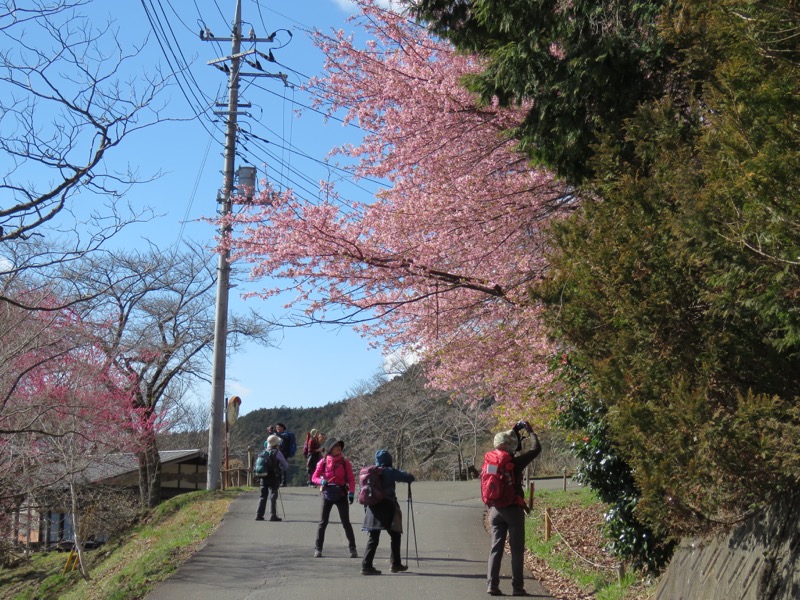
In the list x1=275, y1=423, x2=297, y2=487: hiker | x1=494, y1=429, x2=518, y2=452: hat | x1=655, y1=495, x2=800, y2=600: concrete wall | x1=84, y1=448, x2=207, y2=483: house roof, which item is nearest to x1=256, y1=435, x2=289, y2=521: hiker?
x1=275, y1=423, x2=297, y2=487: hiker

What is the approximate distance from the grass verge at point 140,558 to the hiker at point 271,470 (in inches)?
37.7

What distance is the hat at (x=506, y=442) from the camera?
8.65 metres

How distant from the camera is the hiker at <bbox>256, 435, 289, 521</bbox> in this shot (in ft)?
47.8

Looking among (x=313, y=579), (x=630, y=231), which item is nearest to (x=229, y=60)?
(x=313, y=579)

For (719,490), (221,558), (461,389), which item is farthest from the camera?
(461,389)

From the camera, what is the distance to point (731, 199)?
15.0ft

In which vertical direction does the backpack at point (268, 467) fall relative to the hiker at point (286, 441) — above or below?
below

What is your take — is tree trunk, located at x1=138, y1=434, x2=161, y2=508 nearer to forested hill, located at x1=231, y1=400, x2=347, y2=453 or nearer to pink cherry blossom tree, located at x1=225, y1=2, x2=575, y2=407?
pink cherry blossom tree, located at x1=225, y1=2, x2=575, y2=407

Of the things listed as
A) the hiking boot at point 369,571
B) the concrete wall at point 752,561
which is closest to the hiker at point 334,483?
the hiking boot at point 369,571

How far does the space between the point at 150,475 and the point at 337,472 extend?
59.4ft

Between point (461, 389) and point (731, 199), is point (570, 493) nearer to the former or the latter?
point (461, 389)

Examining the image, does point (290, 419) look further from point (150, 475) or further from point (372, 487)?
point (372, 487)

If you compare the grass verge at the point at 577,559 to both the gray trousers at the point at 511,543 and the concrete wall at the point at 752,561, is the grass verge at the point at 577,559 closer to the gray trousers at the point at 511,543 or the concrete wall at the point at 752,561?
the gray trousers at the point at 511,543

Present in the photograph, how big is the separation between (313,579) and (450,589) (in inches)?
69.3
